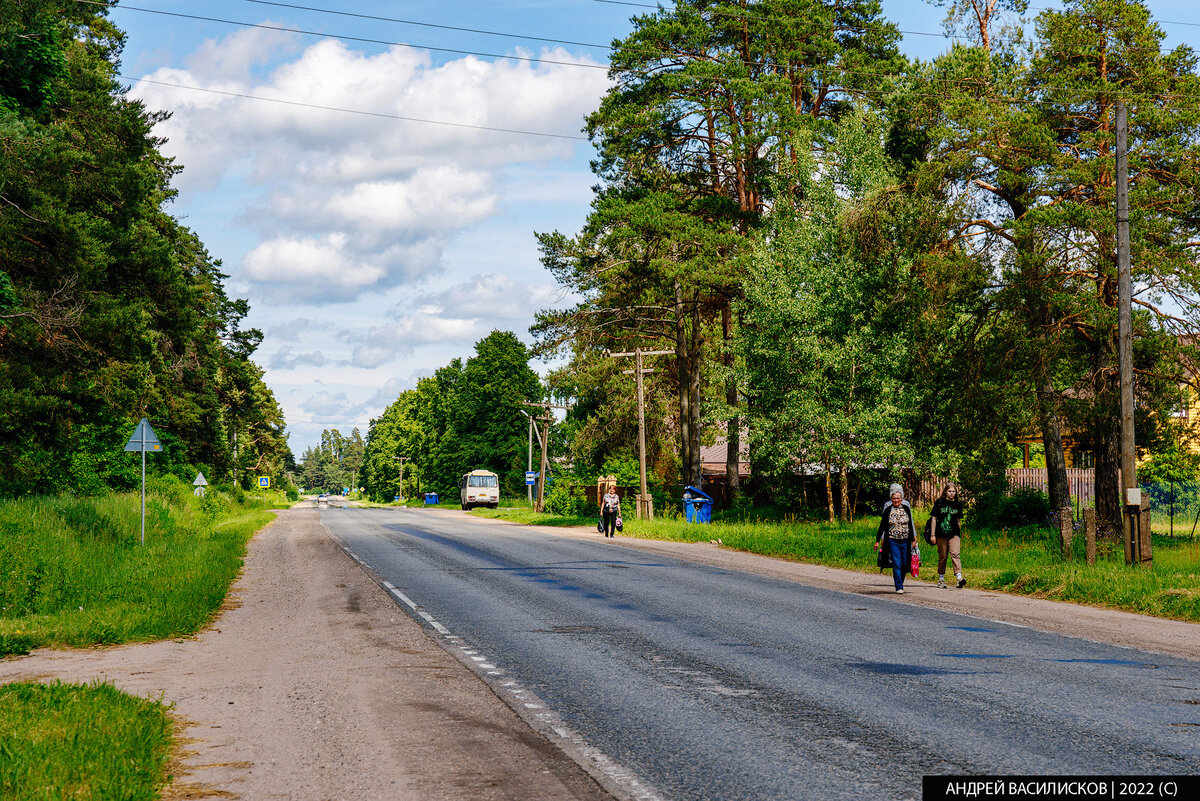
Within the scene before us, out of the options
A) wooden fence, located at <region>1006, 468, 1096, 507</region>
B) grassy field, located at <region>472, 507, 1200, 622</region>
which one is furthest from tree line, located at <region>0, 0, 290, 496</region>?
wooden fence, located at <region>1006, 468, 1096, 507</region>

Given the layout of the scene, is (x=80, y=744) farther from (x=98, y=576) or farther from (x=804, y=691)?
(x=98, y=576)

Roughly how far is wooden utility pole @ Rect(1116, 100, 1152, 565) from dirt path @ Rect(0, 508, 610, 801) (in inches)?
534

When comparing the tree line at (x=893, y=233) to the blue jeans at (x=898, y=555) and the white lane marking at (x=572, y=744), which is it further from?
the white lane marking at (x=572, y=744)

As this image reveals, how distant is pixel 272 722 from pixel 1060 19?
26.0 metres

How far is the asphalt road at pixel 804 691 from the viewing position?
5.99m

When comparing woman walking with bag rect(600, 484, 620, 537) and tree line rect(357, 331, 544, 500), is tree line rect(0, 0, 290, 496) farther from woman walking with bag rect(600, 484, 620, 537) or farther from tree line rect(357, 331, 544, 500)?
tree line rect(357, 331, 544, 500)

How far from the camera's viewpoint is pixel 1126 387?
1895 cm

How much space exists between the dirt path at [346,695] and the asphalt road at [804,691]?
445 mm

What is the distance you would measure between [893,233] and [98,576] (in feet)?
72.7


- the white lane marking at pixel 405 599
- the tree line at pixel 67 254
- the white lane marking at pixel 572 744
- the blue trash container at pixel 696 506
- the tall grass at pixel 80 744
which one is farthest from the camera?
the blue trash container at pixel 696 506

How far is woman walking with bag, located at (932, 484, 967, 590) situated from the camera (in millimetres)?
17469

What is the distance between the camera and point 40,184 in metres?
27.0

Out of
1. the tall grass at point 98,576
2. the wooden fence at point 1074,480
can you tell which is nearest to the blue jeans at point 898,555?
the tall grass at point 98,576

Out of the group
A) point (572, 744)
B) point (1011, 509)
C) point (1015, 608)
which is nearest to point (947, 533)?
point (1015, 608)
